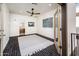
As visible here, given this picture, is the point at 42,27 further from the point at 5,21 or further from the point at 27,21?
the point at 5,21

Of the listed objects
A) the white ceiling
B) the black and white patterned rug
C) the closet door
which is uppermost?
the white ceiling

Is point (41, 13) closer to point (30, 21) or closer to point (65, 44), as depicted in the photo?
point (30, 21)

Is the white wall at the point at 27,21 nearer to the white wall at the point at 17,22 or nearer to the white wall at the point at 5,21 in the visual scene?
the white wall at the point at 17,22

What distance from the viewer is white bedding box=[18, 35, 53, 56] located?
6.59ft

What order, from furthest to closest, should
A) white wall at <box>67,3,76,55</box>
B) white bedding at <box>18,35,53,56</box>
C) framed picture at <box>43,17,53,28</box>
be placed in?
framed picture at <box>43,17,53,28</box> → white bedding at <box>18,35,53,56</box> → white wall at <box>67,3,76,55</box>

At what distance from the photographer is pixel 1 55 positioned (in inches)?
71.7

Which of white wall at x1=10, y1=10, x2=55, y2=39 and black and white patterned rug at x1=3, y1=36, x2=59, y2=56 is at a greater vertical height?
white wall at x1=10, y1=10, x2=55, y2=39

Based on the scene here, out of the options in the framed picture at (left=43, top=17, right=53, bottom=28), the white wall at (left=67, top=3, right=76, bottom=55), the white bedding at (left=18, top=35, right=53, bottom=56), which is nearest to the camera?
the white wall at (left=67, top=3, right=76, bottom=55)

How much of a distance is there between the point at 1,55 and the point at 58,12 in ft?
6.17

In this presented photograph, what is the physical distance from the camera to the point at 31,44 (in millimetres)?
2070

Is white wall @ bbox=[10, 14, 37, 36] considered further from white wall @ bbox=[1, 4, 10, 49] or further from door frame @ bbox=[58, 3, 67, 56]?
door frame @ bbox=[58, 3, 67, 56]

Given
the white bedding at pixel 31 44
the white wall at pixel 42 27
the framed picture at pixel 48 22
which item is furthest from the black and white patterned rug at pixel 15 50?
the framed picture at pixel 48 22

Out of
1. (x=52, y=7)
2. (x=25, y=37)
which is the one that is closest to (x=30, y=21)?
(x=25, y=37)

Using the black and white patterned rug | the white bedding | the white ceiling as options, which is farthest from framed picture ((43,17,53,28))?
the black and white patterned rug
